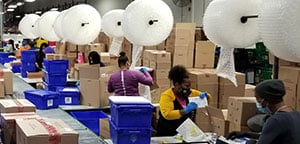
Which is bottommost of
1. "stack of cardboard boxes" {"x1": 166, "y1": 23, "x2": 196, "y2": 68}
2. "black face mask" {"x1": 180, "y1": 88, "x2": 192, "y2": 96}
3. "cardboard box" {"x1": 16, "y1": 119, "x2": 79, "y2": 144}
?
"cardboard box" {"x1": 16, "y1": 119, "x2": 79, "y2": 144}

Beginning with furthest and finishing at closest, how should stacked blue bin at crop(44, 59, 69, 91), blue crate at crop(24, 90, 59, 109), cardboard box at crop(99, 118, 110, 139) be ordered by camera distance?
1. stacked blue bin at crop(44, 59, 69, 91)
2. blue crate at crop(24, 90, 59, 109)
3. cardboard box at crop(99, 118, 110, 139)

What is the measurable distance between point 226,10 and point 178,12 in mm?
9056

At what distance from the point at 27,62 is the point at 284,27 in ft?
24.8

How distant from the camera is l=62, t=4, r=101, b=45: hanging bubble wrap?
495 cm

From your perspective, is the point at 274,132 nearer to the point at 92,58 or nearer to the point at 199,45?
the point at 199,45

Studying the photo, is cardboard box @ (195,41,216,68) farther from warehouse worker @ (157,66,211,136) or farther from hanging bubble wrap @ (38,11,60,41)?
hanging bubble wrap @ (38,11,60,41)

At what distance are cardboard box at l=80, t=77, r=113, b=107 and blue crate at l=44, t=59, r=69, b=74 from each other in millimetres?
1381

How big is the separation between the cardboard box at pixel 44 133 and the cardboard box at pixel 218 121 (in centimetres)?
161

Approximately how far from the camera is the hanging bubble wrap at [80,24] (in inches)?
195

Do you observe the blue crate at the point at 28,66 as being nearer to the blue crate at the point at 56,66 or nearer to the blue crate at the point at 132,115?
the blue crate at the point at 56,66

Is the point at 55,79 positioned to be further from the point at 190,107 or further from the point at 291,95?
the point at 291,95

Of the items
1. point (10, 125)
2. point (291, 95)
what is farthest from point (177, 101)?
point (10, 125)

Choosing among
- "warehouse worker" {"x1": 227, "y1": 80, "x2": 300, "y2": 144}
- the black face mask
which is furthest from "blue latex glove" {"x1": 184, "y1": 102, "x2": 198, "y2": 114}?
"warehouse worker" {"x1": 227, "y1": 80, "x2": 300, "y2": 144}

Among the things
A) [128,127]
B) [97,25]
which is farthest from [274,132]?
[97,25]
